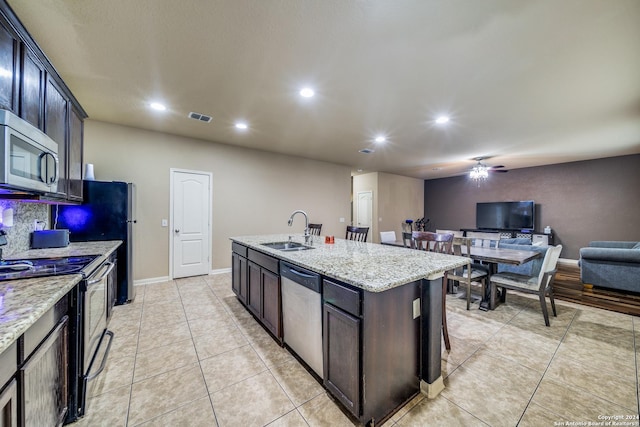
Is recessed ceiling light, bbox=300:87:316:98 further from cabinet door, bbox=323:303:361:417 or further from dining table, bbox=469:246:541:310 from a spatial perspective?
dining table, bbox=469:246:541:310

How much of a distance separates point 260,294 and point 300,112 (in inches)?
97.1

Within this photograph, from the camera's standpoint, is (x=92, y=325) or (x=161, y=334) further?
(x=161, y=334)

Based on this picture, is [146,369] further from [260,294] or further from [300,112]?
[300,112]

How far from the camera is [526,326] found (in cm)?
277

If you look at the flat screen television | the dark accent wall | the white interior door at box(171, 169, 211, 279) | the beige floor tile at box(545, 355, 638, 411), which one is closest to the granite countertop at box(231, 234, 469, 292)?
the beige floor tile at box(545, 355, 638, 411)

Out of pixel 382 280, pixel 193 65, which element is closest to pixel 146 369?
pixel 382 280

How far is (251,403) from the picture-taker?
1.66m

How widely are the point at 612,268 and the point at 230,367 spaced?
5789 millimetres

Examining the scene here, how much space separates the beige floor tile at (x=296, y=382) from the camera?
5.62ft

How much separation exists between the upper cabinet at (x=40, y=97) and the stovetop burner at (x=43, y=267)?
1.64 feet

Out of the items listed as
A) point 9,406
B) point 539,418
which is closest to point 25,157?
point 9,406

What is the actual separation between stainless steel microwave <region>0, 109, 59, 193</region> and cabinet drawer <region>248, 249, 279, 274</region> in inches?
65.4

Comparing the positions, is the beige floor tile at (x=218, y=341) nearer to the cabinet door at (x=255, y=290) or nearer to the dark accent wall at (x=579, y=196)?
the cabinet door at (x=255, y=290)

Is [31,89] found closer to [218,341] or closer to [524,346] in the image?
[218,341]
